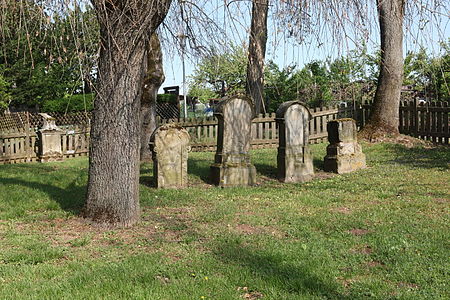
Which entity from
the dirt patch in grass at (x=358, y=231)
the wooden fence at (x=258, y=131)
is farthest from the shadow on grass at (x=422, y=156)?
the dirt patch in grass at (x=358, y=231)

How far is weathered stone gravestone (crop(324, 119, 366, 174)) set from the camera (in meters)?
10.5

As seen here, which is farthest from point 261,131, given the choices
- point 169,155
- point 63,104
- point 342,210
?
point 63,104

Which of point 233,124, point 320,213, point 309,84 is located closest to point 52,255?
point 320,213

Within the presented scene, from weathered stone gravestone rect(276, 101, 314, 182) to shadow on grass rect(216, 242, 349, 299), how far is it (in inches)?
178

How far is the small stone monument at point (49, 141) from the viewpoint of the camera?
15.2m

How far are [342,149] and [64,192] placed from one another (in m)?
5.63

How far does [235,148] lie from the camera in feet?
30.8

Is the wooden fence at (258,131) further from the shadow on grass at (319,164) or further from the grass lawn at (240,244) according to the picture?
the grass lawn at (240,244)

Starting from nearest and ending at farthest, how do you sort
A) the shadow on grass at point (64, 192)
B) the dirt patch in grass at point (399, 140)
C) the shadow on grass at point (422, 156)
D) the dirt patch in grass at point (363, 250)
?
the dirt patch in grass at point (363, 250) → the shadow on grass at point (64, 192) → the shadow on grass at point (422, 156) → the dirt patch in grass at point (399, 140)

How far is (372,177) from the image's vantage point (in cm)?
971

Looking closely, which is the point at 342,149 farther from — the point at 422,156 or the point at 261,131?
the point at 261,131

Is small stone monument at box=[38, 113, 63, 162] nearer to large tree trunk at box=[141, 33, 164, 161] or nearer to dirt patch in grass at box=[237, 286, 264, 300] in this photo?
large tree trunk at box=[141, 33, 164, 161]

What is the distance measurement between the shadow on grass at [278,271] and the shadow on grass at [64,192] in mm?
2889

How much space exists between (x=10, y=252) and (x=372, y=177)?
675cm
